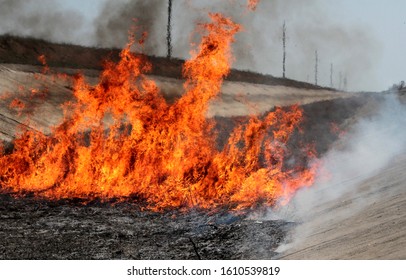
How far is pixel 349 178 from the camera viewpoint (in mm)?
15500

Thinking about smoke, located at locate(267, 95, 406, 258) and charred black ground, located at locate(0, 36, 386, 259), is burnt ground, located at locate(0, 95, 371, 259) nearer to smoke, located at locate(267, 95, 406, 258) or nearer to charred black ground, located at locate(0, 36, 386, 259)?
charred black ground, located at locate(0, 36, 386, 259)

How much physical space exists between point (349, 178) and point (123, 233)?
698 centimetres

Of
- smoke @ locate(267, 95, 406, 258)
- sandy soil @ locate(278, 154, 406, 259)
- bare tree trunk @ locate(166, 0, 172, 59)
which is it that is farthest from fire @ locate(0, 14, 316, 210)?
bare tree trunk @ locate(166, 0, 172, 59)

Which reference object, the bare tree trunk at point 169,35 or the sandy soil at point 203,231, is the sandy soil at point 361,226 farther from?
the bare tree trunk at point 169,35

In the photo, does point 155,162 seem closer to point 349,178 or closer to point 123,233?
point 123,233

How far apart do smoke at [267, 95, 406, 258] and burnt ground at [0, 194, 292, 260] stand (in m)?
0.71

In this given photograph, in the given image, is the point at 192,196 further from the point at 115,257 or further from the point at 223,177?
the point at 115,257

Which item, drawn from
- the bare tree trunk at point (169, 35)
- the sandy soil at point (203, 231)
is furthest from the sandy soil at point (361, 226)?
the bare tree trunk at point (169, 35)

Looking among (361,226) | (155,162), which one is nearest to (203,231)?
(361,226)

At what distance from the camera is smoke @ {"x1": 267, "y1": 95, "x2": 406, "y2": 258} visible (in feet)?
39.9

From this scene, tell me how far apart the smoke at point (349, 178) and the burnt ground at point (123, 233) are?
708 millimetres

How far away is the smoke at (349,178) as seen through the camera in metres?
12.2

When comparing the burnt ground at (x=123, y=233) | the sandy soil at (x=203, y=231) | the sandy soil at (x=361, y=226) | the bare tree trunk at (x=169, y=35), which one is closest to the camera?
the sandy soil at (x=361, y=226)
